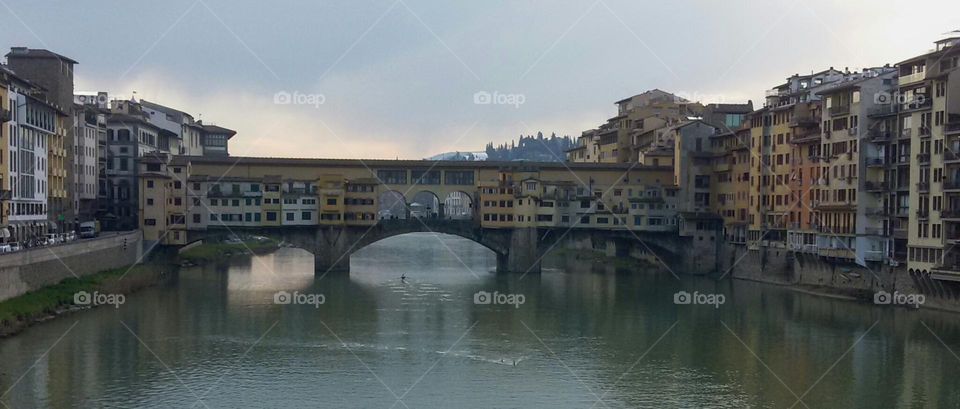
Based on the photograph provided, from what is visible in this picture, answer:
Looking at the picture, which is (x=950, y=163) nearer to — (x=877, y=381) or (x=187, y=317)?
(x=877, y=381)

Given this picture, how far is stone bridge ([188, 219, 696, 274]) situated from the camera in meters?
53.5

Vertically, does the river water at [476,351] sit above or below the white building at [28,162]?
below

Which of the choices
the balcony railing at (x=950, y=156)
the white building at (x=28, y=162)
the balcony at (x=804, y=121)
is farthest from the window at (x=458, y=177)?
the balcony railing at (x=950, y=156)

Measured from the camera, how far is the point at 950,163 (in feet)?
120

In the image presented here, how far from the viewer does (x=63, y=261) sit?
38375mm

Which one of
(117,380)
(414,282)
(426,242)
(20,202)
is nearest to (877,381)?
(117,380)

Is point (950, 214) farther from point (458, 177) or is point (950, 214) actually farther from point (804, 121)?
point (458, 177)

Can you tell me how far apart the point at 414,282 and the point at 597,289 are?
27.8 feet

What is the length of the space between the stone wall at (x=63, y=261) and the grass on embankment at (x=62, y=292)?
28cm

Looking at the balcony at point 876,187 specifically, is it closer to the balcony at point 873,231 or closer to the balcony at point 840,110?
the balcony at point 873,231

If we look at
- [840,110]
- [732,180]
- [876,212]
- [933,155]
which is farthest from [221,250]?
[933,155]

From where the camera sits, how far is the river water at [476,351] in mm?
24766

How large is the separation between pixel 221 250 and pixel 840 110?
40086 mm

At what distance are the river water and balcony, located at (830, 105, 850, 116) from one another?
761 cm
